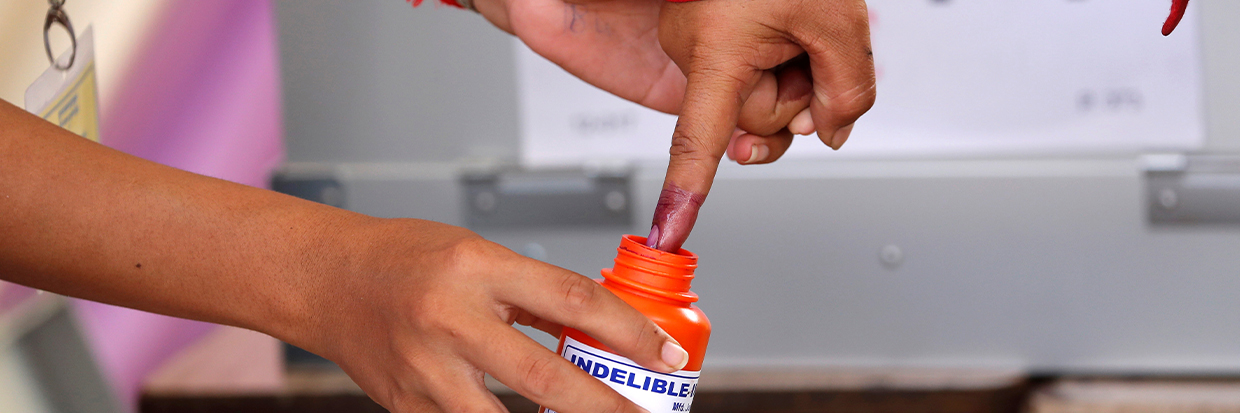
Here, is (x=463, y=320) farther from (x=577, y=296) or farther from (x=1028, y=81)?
(x=1028, y=81)

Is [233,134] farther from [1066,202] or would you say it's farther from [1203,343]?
[1203,343]

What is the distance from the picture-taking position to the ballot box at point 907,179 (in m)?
0.80

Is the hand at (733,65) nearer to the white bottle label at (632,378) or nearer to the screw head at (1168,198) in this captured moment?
the white bottle label at (632,378)

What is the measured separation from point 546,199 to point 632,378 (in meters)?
0.52

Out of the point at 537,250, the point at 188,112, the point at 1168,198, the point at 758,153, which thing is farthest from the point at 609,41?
the point at 188,112

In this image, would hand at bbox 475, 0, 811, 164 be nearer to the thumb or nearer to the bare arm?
the thumb

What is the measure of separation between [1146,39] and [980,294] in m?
0.28

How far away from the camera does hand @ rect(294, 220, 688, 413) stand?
1.18 feet

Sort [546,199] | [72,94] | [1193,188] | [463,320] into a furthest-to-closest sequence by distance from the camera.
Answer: [546,199] → [1193,188] → [72,94] → [463,320]

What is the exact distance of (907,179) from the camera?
0.84m

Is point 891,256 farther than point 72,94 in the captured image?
Yes

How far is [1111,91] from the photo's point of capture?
31.7 inches

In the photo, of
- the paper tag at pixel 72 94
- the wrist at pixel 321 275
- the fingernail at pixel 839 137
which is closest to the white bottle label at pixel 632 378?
the wrist at pixel 321 275

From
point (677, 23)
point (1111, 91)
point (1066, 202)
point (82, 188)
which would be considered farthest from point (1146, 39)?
point (82, 188)
